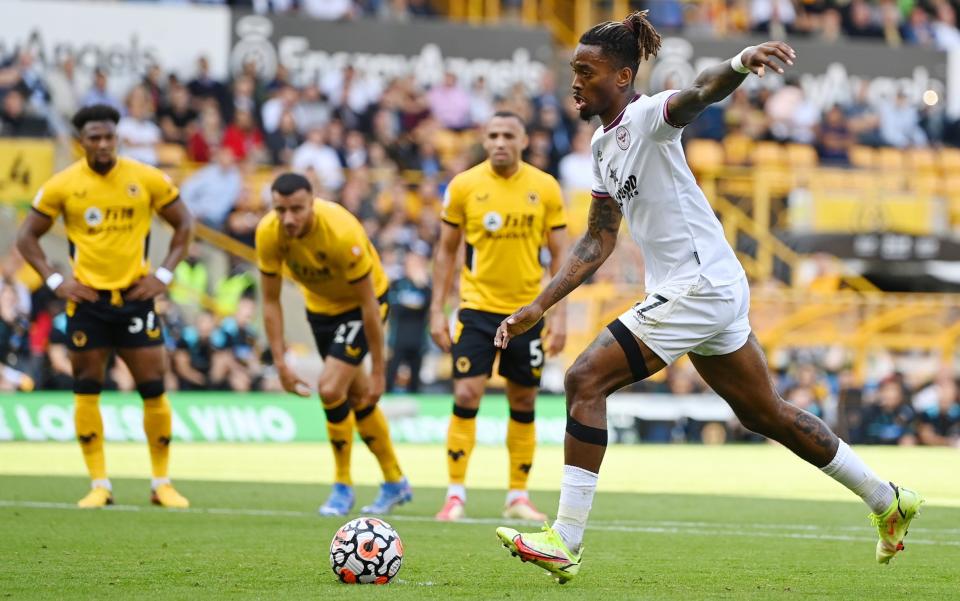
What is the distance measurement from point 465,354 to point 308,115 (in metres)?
15.1

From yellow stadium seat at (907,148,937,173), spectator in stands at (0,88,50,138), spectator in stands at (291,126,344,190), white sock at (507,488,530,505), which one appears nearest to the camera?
white sock at (507,488,530,505)

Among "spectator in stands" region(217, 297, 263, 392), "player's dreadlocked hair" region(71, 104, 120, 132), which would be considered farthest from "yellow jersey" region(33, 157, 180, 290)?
"spectator in stands" region(217, 297, 263, 392)

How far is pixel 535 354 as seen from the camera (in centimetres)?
1088

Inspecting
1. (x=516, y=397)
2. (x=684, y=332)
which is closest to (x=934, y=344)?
(x=516, y=397)

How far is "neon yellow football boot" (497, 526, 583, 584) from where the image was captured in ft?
22.2

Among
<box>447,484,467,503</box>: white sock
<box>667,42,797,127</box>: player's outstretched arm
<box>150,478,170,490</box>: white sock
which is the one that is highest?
<box>667,42,797,127</box>: player's outstretched arm

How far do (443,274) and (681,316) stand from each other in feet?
13.9

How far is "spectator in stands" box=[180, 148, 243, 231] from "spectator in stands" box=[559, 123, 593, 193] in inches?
227

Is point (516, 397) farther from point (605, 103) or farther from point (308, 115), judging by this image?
point (308, 115)

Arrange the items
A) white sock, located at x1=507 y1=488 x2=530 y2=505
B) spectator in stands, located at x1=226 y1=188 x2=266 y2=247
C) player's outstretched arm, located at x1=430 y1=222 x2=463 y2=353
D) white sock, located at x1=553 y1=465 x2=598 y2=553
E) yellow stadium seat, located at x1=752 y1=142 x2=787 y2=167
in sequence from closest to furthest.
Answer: white sock, located at x1=553 y1=465 x2=598 y2=553
white sock, located at x1=507 y1=488 x2=530 y2=505
player's outstretched arm, located at x1=430 y1=222 x2=463 y2=353
spectator in stands, located at x1=226 y1=188 x2=266 y2=247
yellow stadium seat, located at x1=752 y1=142 x2=787 y2=167

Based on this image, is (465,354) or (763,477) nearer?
(465,354)

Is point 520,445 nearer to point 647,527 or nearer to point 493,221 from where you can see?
point 647,527

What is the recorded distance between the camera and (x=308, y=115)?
25266 mm

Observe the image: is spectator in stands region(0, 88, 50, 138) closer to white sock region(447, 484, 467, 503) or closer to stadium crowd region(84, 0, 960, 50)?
stadium crowd region(84, 0, 960, 50)
